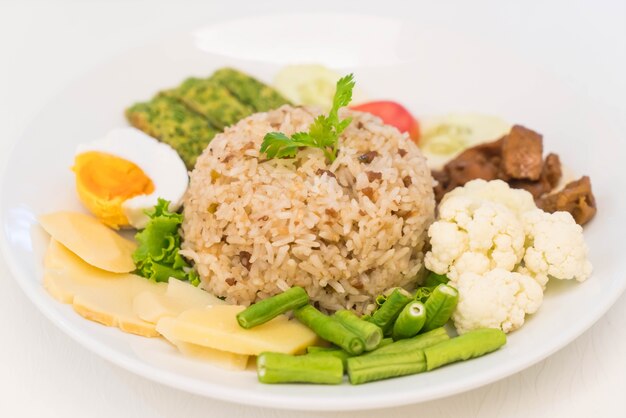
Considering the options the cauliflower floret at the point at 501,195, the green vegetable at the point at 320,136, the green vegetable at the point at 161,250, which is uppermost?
the green vegetable at the point at 320,136

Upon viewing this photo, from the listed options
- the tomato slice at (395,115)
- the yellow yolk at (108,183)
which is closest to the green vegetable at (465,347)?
the yellow yolk at (108,183)

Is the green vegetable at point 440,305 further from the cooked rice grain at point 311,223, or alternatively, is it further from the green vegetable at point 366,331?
the cooked rice grain at point 311,223

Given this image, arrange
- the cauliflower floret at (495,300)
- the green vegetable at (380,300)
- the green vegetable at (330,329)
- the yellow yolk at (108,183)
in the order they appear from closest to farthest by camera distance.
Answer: the green vegetable at (330,329)
the cauliflower floret at (495,300)
the green vegetable at (380,300)
the yellow yolk at (108,183)

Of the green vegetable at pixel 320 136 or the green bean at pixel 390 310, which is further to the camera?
the green vegetable at pixel 320 136

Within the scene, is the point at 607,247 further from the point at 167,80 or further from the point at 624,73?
the point at 167,80

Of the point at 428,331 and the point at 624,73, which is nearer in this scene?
the point at 428,331

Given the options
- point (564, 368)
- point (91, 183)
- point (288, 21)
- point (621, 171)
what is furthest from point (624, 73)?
point (91, 183)

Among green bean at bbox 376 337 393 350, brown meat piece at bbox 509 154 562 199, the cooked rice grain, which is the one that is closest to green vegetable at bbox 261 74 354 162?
the cooked rice grain

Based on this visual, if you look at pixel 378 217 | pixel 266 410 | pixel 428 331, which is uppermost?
pixel 378 217
